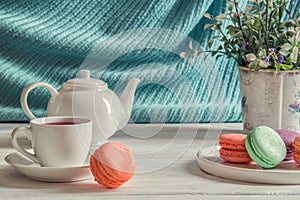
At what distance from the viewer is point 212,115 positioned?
62.0 inches

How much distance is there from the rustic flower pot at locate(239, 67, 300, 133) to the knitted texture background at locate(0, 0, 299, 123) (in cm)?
26

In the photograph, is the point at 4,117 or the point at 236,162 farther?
the point at 4,117

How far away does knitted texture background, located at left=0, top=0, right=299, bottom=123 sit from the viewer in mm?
1609

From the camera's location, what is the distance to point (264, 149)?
3.38 feet

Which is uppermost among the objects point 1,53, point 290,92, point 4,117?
point 290,92

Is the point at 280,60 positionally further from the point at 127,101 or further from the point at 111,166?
the point at 111,166

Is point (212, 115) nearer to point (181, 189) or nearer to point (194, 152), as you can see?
point (194, 152)

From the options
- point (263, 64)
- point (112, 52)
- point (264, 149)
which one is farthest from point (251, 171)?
point (112, 52)

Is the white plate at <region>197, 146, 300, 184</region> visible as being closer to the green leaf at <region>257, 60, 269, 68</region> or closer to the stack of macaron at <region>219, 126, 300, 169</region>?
the stack of macaron at <region>219, 126, 300, 169</region>

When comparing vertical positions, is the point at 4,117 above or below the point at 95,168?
below

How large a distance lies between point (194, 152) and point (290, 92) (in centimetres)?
23

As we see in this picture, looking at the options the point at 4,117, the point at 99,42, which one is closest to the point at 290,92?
the point at 99,42

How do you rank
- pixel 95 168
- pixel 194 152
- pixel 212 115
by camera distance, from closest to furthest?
pixel 95 168, pixel 194 152, pixel 212 115

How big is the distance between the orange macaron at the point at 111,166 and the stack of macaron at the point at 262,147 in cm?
17
